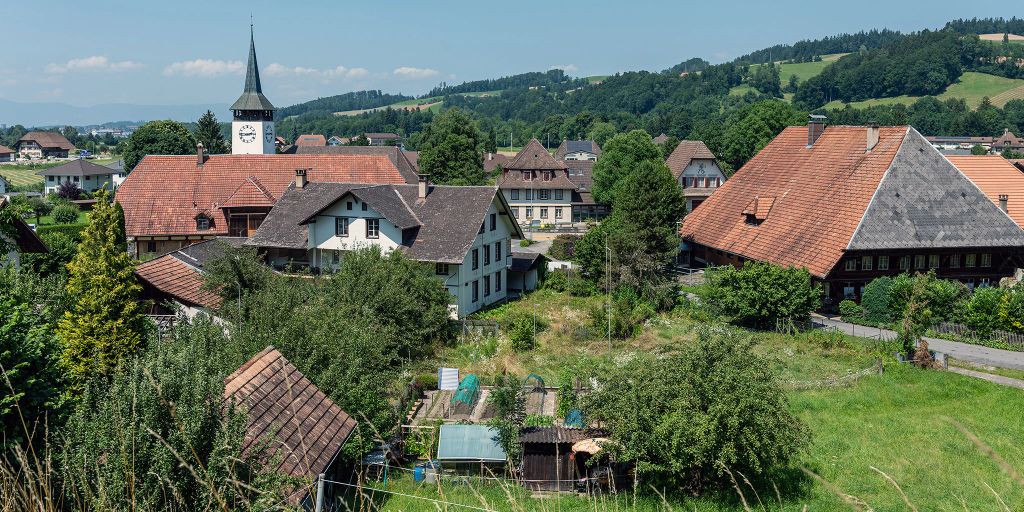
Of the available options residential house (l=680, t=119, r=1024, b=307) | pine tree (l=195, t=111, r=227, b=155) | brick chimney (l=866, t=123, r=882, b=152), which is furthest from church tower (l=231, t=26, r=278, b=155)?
brick chimney (l=866, t=123, r=882, b=152)

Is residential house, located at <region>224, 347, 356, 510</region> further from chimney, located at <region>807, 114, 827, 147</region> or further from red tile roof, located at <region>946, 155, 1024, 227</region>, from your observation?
chimney, located at <region>807, 114, 827, 147</region>

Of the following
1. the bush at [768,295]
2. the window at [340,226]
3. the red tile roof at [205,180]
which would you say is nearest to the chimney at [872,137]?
the bush at [768,295]

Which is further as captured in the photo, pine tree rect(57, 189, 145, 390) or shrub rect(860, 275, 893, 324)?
shrub rect(860, 275, 893, 324)

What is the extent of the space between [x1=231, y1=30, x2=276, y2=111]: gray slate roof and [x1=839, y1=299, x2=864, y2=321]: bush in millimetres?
54229

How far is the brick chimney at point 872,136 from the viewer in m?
41.5

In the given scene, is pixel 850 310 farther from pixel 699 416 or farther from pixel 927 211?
pixel 699 416

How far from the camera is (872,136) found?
41.5 meters

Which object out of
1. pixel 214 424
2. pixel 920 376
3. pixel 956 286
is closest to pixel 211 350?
pixel 214 424

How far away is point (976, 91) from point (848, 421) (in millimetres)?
197743

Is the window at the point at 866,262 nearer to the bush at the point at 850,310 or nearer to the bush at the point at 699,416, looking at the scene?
the bush at the point at 850,310

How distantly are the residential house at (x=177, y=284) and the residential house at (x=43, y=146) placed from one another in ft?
500

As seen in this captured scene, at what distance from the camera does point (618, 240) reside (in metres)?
39.5

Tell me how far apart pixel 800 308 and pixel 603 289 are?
417 inches

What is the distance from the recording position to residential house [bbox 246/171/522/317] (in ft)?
123
